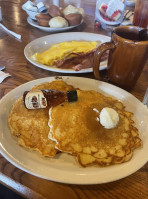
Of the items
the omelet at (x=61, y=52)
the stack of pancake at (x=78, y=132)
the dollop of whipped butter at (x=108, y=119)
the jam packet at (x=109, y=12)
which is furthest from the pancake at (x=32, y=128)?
the jam packet at (x=109, y=12)

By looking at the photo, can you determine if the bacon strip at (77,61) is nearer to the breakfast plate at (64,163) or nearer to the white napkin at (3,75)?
the white napkin at (3,75)

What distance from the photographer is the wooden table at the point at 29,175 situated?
642 millimetres

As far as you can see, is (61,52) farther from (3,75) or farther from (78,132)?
(78,132)

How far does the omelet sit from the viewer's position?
1250 millimetres

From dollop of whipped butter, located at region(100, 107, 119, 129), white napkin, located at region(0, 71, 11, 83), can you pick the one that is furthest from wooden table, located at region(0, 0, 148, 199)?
dollop of whipped butter, located at region(100, 107, 119, 129)

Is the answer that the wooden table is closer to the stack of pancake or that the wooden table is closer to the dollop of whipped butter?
the stack of pancake

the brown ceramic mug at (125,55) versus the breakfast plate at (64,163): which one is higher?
the brown ceramic mug at (125,55)

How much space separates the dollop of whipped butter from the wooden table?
0.21m

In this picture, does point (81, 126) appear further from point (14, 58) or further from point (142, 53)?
point (14, 58)

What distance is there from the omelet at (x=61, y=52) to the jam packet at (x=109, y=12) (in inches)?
20.5

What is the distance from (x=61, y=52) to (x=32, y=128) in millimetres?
715

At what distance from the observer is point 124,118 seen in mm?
812

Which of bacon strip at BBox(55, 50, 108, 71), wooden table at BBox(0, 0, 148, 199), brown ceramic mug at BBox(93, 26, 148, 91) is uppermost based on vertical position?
brown ceramic mug at BBox(93, 26, 148, 91)

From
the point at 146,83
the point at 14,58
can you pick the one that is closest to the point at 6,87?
the point at 14,58
